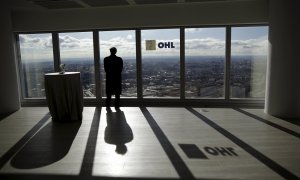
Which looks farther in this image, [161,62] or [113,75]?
[161,62]

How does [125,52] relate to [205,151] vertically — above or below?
above

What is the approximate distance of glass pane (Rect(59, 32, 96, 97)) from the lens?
821cm

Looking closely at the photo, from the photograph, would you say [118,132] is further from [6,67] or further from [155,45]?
[6,67]

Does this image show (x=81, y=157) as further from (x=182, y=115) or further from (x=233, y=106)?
(x=233, y=106)

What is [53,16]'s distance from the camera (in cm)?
787

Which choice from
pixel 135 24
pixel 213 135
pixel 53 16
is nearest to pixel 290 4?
pixel 213 135

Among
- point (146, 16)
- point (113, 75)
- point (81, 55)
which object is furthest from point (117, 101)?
point (146, 16)

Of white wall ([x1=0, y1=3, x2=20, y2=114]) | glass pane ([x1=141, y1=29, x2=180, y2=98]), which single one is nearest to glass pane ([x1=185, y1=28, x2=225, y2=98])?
glass pane ([x1=141, y1=29, x2=180, y2=98])

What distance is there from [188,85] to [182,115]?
1.65 metres

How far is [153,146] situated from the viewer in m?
4.54

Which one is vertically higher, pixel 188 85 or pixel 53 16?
pixel 53 16

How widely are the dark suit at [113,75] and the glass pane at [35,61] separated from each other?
7.00ft

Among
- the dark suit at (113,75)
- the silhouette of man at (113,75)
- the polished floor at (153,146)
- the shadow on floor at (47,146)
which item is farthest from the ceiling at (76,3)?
the shadow on floor at (47,146)

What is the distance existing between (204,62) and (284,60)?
7.91 feet
